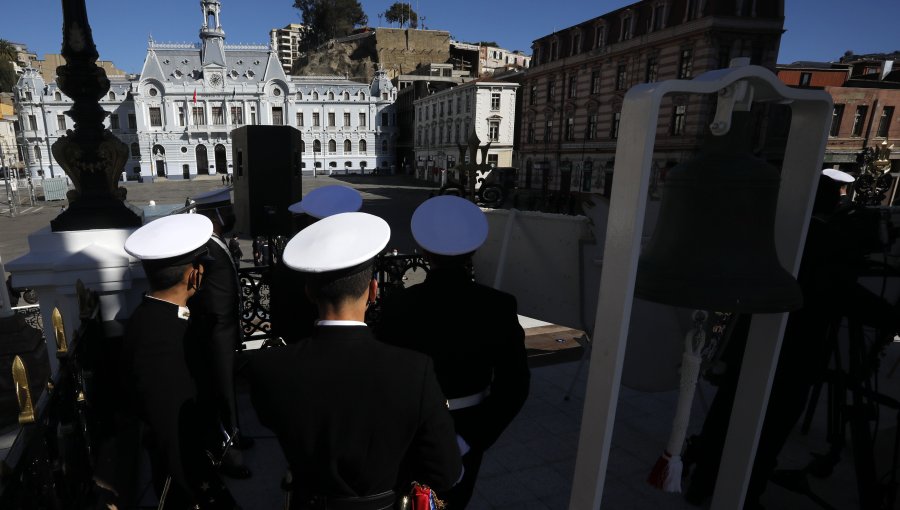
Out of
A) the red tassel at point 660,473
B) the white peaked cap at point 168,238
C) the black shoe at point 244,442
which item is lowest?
the black shoe at point 244,442

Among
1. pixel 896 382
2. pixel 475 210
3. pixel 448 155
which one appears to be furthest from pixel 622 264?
pixel 448 155

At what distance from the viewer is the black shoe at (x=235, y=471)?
364 centimetres

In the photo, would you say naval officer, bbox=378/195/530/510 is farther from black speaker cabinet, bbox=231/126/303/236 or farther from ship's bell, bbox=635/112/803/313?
black speaker cabinet, bbox=231/126/303/236

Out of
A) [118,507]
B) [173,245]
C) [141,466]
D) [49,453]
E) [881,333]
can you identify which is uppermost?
[173,245]

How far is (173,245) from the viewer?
2631 millimetres

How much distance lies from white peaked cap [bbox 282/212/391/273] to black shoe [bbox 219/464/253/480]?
2610 mm

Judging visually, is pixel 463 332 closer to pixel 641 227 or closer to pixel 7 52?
pixel 641 227

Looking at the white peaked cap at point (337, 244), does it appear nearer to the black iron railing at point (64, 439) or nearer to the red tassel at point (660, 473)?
the black iron railing at point (64, 439)

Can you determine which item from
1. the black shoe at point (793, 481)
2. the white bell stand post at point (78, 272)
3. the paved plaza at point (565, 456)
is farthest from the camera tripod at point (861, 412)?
the white bell stand post at point (78, 272)

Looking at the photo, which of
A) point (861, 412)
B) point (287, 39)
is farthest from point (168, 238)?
point (287, 39)

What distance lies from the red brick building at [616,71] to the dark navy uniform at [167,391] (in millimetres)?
21610

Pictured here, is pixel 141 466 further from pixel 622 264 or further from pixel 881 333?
pixel 881 333

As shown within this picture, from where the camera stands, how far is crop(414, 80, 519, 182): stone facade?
44.7 m

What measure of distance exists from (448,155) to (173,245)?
4981 cm
